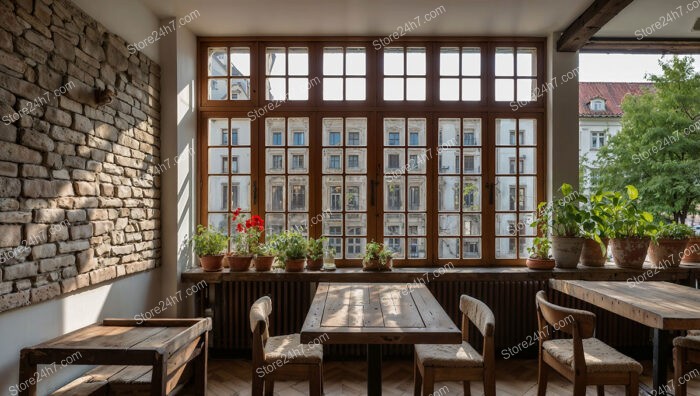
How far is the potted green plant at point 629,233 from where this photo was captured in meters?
3.71

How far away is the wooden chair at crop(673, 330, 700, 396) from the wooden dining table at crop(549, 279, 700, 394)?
84 mm

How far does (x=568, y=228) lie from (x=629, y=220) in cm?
57

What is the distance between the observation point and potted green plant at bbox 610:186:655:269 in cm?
371

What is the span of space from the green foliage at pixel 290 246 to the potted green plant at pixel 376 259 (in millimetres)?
592

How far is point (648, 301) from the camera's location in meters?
2.62

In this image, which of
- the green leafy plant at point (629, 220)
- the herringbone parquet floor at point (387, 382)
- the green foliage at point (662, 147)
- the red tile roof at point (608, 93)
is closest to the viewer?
the herringbone parquet floor at point (387, 382)

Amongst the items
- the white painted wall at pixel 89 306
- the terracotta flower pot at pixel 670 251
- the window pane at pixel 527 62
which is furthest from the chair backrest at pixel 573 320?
the white painted wall at pixel 89 306

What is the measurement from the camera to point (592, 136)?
10859 mm

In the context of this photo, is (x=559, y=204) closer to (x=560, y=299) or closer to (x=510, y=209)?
(x=510, y=209)

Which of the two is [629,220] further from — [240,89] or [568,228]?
[240,89]

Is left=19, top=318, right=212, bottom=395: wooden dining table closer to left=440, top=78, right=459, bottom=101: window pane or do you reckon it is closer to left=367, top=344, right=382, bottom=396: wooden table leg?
left=367, top=344, right=382, bottom=396: wooden table leg

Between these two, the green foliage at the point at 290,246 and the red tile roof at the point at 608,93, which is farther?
the red tile roof at the point at 608,93

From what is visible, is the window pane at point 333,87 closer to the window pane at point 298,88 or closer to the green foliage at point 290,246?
the window pane at point 298,88

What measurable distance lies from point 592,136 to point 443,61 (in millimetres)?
8765
